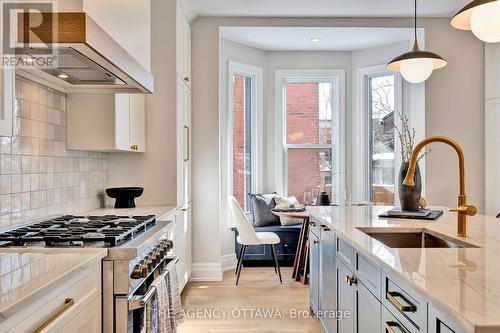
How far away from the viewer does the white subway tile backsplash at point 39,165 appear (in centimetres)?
208

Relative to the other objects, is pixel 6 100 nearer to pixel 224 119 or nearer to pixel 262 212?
pixel 224 119

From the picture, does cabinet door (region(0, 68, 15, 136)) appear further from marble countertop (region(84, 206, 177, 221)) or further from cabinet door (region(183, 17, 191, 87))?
cabinet door (region(183, 17, 191, 87))

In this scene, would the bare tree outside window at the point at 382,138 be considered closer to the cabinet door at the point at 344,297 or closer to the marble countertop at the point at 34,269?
the cabinet door at the point at 344,297

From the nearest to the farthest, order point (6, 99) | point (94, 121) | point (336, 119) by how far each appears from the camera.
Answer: point (6, 99) < point (94, 121) < point (336, 119)

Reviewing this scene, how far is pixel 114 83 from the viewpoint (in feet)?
7.64

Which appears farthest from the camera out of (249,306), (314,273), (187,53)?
(187,53)

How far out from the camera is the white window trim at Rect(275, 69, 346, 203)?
541cm

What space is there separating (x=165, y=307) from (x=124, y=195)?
4.40ft

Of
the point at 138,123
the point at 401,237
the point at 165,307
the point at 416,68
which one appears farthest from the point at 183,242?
the point at 416,68

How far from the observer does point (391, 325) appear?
1.42 meters

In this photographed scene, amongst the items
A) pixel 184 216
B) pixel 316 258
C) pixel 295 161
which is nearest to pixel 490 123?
pixel 295 161

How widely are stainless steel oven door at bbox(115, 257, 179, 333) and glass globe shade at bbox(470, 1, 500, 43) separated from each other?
6.31ft

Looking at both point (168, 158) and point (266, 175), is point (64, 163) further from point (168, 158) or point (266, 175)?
point (266, 175)

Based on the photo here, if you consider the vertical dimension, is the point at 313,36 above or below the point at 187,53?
above
